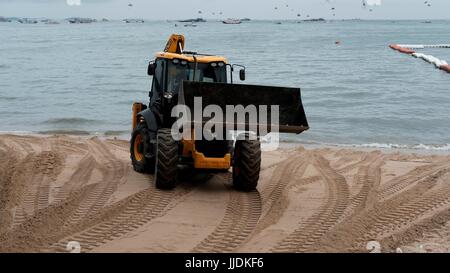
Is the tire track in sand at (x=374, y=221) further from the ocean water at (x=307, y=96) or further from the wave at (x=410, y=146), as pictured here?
the ocean water at (x=307, y=96)

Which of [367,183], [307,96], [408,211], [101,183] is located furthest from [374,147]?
[307,96]

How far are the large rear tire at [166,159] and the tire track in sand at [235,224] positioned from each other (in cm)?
103

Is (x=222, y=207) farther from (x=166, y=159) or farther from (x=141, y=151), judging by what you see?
(x=141, y=151)

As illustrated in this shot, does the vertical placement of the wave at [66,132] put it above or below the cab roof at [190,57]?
below

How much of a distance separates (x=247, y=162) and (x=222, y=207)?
0.97m

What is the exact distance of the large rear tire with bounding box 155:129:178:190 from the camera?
8.98m

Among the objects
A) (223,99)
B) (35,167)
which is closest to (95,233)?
(223,99)

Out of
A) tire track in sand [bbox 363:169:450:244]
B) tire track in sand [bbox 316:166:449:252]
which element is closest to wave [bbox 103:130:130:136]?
tire track in sand [bbox 316:166:449:252]

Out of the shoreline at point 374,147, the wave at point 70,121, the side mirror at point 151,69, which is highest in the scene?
the side mirror at point 151,69

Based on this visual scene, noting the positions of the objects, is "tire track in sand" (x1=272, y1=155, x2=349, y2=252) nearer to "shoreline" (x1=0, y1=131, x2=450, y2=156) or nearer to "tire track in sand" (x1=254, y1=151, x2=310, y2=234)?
"tire track in sand" (x1=254, y1=151, x2=310, y2=234)

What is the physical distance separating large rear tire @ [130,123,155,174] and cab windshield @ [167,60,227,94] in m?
0.98

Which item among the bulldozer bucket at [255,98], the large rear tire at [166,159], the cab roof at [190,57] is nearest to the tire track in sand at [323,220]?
the bulldozer bucket at [255,98]

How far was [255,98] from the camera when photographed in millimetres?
9117

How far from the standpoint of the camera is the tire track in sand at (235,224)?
22.6 feet
